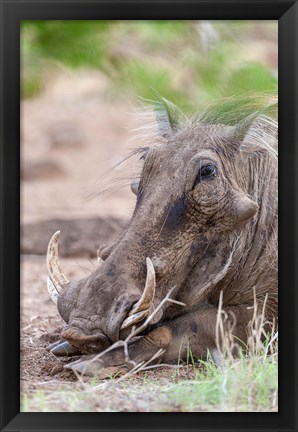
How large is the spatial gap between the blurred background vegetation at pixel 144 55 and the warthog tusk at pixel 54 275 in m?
3.36

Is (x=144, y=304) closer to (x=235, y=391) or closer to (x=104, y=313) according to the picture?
(x=104, y=313)

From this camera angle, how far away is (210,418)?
3061 mm

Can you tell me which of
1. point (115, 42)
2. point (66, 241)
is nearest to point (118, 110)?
point (115, 42)

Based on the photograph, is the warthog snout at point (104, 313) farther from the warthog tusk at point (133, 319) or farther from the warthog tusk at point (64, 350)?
the warthog tusk at point (64, 350)

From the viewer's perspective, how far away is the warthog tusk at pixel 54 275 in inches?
153

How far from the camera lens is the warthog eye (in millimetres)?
3832

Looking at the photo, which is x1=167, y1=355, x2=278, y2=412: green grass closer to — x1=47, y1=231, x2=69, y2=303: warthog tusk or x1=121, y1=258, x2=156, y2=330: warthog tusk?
x1=121, y1=258, x2=156, y2=330: warthog tusk

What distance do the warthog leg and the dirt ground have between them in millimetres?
92

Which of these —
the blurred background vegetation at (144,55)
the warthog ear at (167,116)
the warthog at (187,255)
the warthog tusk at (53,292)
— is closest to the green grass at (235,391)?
the warthog at (187,255)

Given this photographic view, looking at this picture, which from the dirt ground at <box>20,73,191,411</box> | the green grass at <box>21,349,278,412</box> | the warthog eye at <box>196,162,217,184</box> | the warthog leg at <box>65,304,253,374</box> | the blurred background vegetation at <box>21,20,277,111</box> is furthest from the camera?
the blurred background vegetation at <box>21,20,277,111</box>

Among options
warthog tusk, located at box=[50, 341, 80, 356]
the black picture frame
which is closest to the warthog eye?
the black picture frame

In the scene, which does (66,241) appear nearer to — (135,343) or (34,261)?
(34,261)

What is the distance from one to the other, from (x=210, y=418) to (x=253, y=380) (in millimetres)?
273
